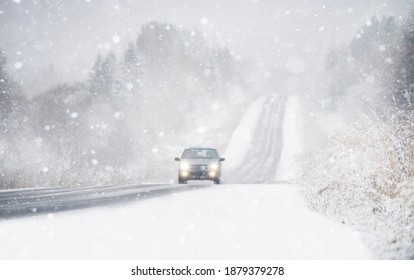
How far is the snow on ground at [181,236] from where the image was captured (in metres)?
4.56

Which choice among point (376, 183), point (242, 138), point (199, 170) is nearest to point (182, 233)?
point (376, 183)

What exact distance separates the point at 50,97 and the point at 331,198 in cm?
5857

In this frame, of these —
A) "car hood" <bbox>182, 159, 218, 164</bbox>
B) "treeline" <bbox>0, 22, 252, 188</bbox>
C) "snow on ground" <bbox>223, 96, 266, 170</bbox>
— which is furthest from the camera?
"treeline" <bbox>0, 22, 252, 188</bbox>

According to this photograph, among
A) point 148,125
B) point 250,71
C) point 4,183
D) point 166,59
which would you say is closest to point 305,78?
point 250,71

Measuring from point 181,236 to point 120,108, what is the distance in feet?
162

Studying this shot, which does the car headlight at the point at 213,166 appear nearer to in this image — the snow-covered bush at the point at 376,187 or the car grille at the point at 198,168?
the car grille at the point at 198,168

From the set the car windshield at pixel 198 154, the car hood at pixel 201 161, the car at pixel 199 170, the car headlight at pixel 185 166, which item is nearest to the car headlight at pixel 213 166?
the car at pixel 199 170

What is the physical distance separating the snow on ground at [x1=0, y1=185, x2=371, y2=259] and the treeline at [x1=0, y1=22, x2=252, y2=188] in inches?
1025

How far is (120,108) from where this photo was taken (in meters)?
53.2

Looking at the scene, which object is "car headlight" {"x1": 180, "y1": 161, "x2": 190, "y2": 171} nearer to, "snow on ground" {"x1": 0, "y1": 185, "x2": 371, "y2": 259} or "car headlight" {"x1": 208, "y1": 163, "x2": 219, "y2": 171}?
"car headlight" {"x1": 208, "y1": 163, "x2": 219, "y2": 171}

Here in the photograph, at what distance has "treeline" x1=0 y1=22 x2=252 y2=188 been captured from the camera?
1761 inches

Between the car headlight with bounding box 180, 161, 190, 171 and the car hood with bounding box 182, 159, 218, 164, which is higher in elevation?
the car hood with bounding box 182, 159, 218, 164

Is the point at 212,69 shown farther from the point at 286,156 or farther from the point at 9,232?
the point at 9,232

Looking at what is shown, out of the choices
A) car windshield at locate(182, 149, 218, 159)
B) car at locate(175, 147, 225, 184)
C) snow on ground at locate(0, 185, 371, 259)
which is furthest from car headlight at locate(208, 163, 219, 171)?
snow on ground at locate(0, 185, 371, 259)
